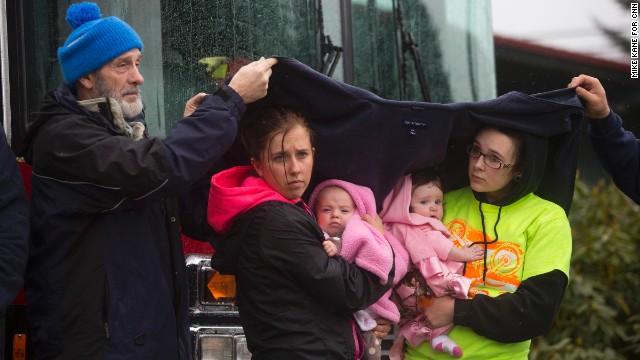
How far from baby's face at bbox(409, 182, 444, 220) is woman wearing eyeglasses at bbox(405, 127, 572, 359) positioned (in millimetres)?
63

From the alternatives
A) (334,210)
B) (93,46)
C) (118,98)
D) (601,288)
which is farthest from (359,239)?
(601,288)

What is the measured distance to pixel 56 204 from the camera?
285cm

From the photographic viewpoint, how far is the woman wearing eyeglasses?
10.0ft

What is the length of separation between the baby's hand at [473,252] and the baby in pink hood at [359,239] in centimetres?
20

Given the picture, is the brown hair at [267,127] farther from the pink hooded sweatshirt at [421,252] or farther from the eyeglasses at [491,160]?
the eyeglasses at [491,160]

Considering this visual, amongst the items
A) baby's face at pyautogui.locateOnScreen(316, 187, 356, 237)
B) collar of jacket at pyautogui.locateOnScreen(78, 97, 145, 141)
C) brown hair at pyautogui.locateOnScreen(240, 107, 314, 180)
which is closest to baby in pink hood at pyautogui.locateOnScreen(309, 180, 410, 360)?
baby's face at pyautogui.locateOnScreen(316, 187, 356, 237)

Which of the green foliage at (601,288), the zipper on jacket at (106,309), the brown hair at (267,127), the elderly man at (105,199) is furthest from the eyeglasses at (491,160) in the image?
the green foliage at (601,288)

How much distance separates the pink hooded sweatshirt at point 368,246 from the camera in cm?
288

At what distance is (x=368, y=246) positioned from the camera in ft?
9.48

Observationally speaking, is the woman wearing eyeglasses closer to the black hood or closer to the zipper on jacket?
the black hood

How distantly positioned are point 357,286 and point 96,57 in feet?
3.59

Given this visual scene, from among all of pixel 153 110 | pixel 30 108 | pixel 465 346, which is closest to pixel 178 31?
pixel 153 110

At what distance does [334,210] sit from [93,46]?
3.06 ft

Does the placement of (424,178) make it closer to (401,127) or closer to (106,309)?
(401,127)
